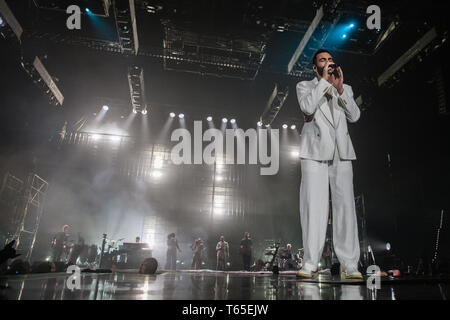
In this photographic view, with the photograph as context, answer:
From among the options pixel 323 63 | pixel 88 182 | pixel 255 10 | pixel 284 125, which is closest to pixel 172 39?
pixel 255 10

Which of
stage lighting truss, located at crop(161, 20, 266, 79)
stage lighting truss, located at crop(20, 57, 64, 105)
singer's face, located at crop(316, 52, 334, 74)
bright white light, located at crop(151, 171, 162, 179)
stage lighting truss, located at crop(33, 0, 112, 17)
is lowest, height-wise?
singer's face, located at crop(316, 52, 334, 74)

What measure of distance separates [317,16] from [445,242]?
21.9 feet

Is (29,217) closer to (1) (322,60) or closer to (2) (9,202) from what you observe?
(2) (9,202)

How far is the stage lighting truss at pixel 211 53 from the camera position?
7.59 metres

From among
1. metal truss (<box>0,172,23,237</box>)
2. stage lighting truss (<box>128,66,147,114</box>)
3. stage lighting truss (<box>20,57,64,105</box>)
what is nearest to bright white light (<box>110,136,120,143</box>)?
stage lighting truss (<box>128,66,147,114</box>)

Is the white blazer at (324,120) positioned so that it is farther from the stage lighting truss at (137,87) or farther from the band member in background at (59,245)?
the band member in background at (59,245)

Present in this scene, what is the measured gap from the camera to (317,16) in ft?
20.6

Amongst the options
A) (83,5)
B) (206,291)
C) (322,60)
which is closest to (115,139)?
(83,5)

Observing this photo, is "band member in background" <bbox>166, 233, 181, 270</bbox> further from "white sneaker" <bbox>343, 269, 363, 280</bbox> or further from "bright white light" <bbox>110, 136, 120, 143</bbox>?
"white sneaker" <bbox>343, 269, 363, 280</bbox>

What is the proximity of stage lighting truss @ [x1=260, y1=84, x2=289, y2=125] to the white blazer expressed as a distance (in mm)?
7318

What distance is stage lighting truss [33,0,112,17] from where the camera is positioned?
639 centimetres

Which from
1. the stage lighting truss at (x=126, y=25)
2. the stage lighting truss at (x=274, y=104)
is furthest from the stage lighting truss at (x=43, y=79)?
the stage lighting truss at (x=274, y=104)
